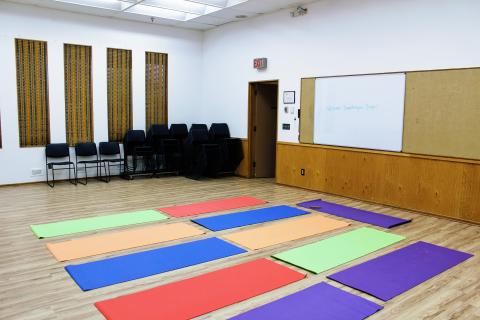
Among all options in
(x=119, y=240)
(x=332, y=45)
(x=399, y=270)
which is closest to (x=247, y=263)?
(x=399, y=270)

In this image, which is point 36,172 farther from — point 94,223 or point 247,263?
point 247,263

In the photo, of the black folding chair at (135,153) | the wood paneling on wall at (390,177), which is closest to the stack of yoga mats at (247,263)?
the wood paneling on wall at (390,177)

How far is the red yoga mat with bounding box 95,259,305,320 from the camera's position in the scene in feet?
9.34

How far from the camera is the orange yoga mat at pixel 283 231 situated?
444 cm

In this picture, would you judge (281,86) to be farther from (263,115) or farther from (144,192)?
(144,192)

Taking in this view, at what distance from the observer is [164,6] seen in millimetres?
7512

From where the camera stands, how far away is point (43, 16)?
24.6 ft

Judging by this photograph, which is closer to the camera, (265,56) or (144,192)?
(144,192)

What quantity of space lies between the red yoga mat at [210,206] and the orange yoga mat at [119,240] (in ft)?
1.96

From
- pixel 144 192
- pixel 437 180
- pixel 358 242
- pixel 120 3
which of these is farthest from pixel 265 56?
pixel 358 242

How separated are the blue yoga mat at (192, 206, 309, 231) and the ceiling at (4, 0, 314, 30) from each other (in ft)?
12.1

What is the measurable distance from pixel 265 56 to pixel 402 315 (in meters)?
6.14

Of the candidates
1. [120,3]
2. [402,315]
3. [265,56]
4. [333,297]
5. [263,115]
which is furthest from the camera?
[263,115]

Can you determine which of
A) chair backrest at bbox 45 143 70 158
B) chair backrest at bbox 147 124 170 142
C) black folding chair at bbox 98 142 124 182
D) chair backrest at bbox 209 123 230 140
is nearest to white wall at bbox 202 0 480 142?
chair backrest at bbox 209 123 230 140
